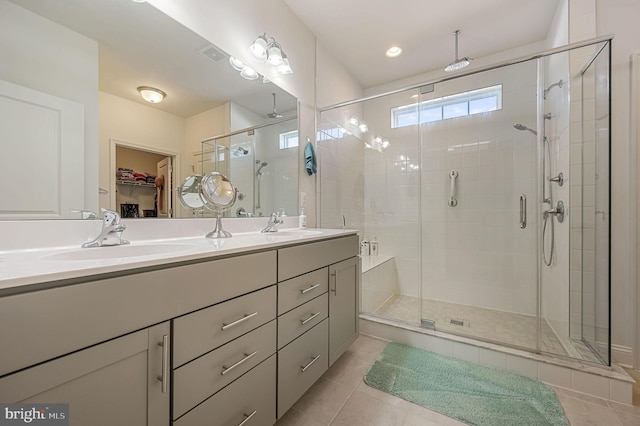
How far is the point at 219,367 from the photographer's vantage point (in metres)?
0.82

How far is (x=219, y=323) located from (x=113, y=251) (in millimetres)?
532

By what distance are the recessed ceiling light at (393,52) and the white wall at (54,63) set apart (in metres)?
2.43

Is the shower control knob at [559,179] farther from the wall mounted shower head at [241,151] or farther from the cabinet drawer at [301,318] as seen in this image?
the wall mounted shower head at [241,151]

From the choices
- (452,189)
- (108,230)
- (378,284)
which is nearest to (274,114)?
(108,230)

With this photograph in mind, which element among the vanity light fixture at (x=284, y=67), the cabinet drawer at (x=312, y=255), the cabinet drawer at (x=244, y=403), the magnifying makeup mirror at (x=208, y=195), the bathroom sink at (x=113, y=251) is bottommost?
the cabinet drawer at (x=244, y=403)

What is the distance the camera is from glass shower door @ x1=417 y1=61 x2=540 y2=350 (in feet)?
7.02

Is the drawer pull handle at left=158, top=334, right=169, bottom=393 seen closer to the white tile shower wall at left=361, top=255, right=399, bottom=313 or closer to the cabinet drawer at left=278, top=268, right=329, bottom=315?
the cabinet drawer at left=278, top=268, right=329, bottom=315

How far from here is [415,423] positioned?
1.20 metres

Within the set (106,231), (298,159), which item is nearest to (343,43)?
(298,159)

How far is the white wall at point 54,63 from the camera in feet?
2.72

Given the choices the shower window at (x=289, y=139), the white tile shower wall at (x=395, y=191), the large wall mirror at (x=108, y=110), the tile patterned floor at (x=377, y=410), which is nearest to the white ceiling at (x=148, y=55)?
the large wall mirror at (x=108, y=110)

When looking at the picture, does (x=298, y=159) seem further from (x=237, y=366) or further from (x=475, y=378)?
(x=475, y=378)

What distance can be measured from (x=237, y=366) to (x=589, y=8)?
296cm

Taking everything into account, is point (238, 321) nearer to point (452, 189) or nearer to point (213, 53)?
point (213, 53)
